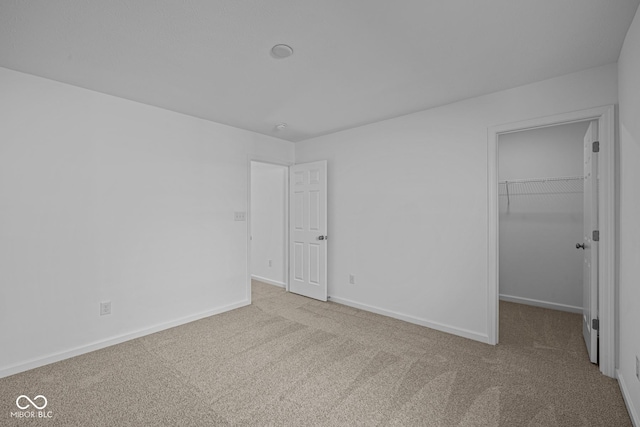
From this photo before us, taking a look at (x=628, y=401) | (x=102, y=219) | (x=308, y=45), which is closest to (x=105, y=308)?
(x=102, y=219)

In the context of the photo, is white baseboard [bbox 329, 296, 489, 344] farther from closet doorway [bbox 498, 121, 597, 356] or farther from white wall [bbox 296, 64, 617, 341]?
closet doorway [bbox 498, 121, 597, 356]

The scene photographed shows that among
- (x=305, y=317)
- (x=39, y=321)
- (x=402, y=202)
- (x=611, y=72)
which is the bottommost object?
(x=305, y=317)

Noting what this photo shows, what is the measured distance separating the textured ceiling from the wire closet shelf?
191 centimetres

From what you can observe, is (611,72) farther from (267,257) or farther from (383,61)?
(267,257)

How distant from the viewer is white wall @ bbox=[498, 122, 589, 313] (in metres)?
3.80

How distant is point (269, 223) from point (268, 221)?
2.0 inches

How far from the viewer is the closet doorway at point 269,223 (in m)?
5.08

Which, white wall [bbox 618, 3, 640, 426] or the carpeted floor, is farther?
the carpeted floor

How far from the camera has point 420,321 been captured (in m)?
3.37

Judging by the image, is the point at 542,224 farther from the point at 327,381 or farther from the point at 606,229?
the point at 327,381

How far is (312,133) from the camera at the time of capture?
14.1 feet

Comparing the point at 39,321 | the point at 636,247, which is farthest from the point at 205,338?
the point at 636,247

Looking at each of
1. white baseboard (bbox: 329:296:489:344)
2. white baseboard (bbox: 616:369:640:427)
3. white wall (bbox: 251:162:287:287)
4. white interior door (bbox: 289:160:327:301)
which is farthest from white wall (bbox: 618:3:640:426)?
white wall (bbox: 251:162:287:287)

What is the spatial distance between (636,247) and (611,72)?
147cm
